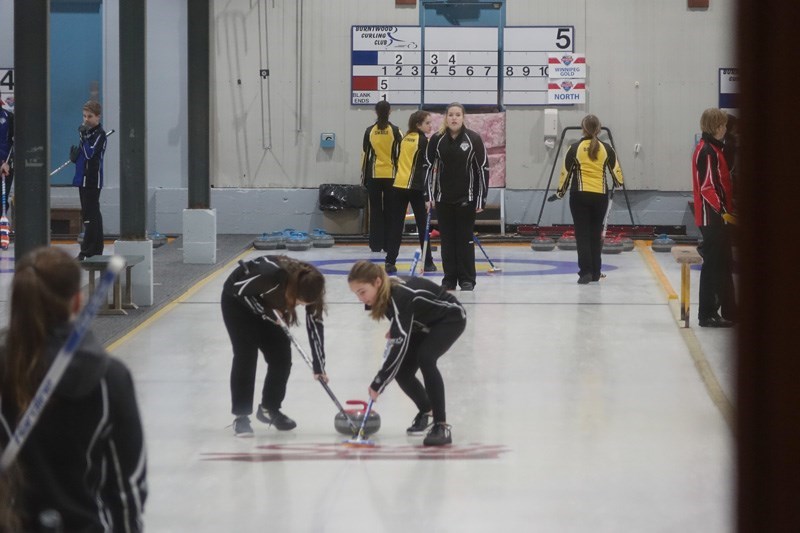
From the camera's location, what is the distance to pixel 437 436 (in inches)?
267

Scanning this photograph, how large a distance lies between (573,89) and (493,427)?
1297 cm

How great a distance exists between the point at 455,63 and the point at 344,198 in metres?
2.73

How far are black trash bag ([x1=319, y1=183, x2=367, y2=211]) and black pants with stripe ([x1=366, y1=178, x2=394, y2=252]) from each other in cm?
221

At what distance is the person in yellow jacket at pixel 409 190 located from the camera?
14.4m

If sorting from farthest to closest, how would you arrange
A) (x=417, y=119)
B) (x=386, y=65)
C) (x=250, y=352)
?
(x=386, y=65) < (x=417, y=119) < (x=250, y=352)

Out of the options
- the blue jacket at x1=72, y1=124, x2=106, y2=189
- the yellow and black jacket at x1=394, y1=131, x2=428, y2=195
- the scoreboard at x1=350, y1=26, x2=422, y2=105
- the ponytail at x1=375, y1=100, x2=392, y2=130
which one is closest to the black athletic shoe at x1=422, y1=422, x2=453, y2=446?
the yellow and black jacket at x1=394, y1=131, x2=428, y2=195

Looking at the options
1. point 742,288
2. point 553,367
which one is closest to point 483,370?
point 553,367

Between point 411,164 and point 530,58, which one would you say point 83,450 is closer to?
point 411,164

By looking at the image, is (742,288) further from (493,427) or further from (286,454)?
(493,427)

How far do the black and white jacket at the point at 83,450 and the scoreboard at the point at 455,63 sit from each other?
56.2ft

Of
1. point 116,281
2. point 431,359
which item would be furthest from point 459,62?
point 431,359

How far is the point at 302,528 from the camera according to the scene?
5.35 metres

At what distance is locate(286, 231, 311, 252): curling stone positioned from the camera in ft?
58.1

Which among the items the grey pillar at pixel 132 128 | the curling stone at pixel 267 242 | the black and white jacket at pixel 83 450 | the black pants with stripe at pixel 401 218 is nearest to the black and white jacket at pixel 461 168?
the black pants with stripe at pixel 401 218
